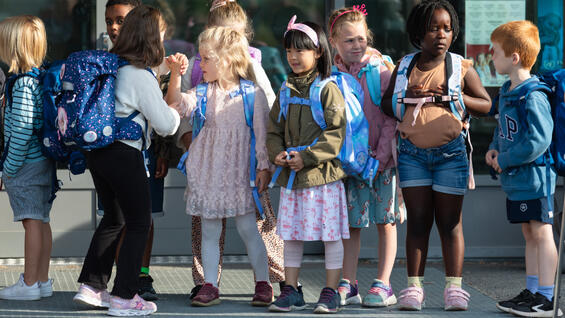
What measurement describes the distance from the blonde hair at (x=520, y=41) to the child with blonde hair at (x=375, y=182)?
707mm

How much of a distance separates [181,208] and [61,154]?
174 centimetres

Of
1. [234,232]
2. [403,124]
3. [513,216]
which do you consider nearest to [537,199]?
[513,216]

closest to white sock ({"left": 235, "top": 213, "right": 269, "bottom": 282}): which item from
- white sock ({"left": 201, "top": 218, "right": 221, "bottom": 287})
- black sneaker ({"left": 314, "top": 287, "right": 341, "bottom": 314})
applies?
white sock ({"left": 201, "top": 218, "right": 221, "bottom": 287})

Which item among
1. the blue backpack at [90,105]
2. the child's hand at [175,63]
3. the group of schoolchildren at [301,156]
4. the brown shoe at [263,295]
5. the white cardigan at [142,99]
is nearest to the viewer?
the blue backpack at [90,105]

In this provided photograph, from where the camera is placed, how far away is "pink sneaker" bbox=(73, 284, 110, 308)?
5070 millimetres

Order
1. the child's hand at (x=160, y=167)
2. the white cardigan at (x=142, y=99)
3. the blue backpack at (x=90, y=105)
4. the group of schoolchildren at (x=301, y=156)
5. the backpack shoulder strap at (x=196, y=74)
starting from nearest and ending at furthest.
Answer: the blue backpack at (x=90, y=105) → the white cardigan at (x=142, y=99) → the group of schoolchildren at (x=301, y=156) → the backpack shoulder strap at (x=196, y=74) → the child's hand at (x=160, y=167)

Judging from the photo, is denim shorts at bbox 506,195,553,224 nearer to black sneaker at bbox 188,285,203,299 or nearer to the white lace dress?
the white lace dress

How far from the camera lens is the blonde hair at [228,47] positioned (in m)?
5.29

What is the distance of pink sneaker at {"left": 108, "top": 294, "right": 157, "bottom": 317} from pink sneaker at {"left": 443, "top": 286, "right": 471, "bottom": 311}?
1699mm

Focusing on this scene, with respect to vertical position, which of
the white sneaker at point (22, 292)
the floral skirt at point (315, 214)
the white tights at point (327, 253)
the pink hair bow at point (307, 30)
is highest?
the pink hair bow at point (307, 30)

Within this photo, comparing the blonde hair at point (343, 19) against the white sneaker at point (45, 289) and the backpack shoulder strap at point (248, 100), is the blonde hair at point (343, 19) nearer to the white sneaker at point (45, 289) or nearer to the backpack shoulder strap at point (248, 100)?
the backpack shoulder strap at point (248, 100)

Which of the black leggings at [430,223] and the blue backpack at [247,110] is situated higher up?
the blue backpack at [247,110]

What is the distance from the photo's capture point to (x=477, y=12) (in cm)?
712

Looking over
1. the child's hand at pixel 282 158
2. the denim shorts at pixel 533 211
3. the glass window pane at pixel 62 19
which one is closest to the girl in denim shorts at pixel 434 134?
the denim shorts at pixel 533 211
